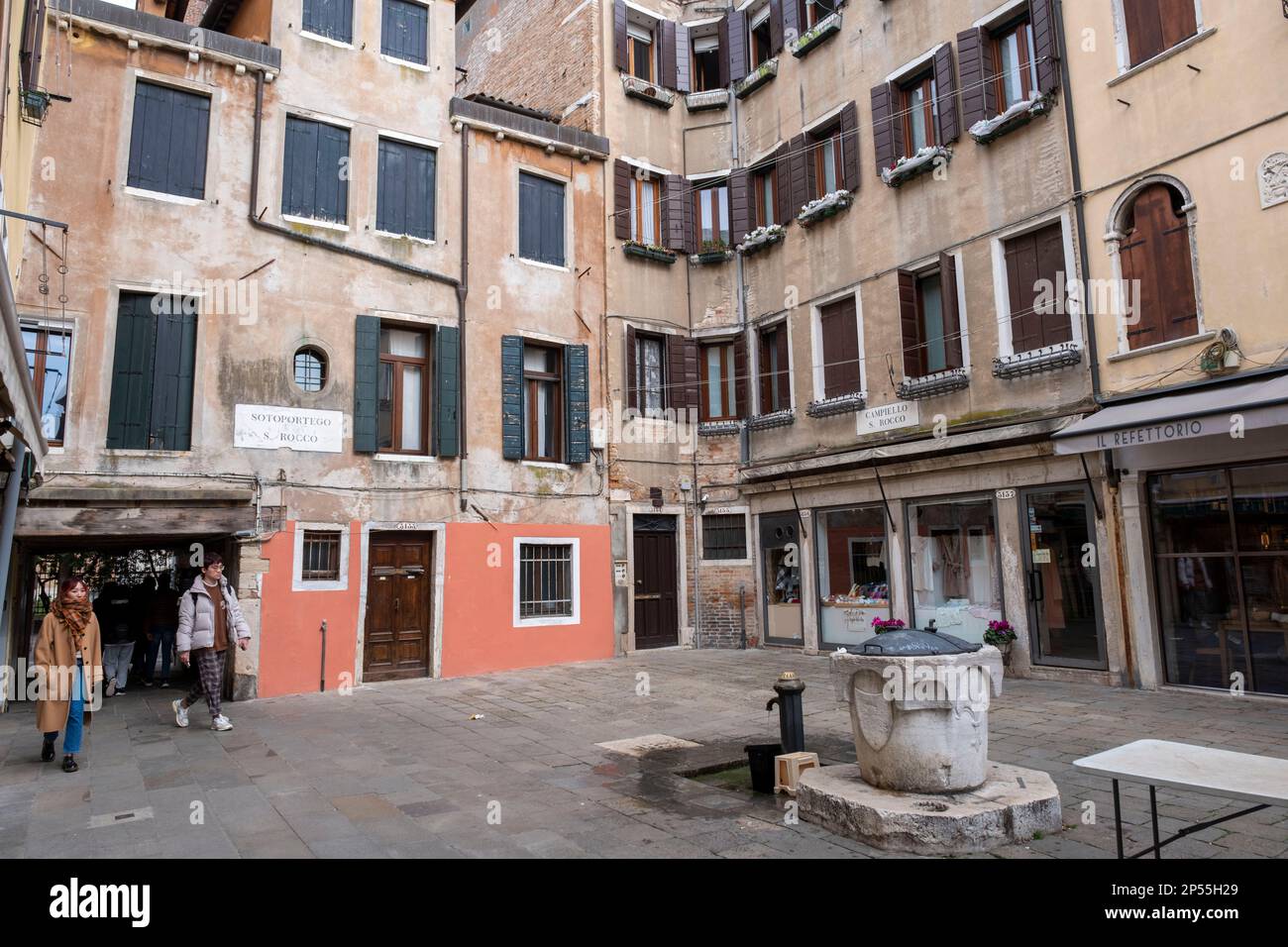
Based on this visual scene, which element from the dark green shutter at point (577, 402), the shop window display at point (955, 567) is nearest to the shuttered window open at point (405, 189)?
the dark green shutter at point (577, 402)

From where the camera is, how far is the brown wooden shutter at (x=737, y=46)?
16.8 meters

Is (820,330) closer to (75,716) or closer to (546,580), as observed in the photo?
(546,580)

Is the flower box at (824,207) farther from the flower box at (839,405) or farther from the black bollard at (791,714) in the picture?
the black bollard at (791,714)

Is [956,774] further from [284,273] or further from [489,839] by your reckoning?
[284,273]

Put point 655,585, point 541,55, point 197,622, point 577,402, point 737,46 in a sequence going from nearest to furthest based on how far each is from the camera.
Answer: point 197,622 < point 577,402 < point 655,585 < point 737,46 < point 541,55

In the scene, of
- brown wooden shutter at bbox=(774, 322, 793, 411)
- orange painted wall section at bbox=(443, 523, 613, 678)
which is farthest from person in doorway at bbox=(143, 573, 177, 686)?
brown wooden shutter at bbox=(774, 322, 793, 411)

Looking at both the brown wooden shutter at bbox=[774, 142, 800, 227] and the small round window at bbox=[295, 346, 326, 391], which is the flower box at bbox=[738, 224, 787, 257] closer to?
the brown wooden shutter at bbox=[774, 142, 800, 227]

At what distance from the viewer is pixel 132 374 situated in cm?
Result: 1102

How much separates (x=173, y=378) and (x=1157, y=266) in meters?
12.6

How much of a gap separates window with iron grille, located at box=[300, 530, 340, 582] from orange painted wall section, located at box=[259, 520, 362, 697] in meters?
0.21

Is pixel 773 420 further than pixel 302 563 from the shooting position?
Yes

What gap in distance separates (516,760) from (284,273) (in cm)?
829

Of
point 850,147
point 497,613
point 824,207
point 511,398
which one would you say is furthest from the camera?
point 824,207

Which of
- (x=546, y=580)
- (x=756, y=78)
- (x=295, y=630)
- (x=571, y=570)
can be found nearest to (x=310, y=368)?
(x=295, y=630)
